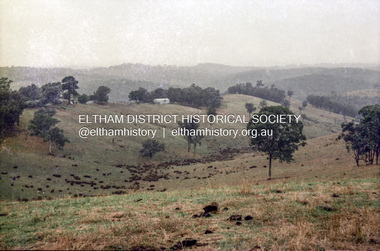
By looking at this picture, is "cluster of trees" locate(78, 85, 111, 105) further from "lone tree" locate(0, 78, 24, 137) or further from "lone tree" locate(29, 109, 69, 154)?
"lone tree" locate(29, 109, 69, 154)

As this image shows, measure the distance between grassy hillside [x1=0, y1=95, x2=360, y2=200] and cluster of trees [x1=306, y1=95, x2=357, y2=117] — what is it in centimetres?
9940

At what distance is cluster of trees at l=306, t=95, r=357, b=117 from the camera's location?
155 m

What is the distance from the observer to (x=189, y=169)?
183 ft

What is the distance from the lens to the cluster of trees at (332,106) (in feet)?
508

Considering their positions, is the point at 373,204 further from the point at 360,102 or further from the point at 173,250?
the point at 360,102

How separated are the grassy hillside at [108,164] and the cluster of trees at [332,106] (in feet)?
326

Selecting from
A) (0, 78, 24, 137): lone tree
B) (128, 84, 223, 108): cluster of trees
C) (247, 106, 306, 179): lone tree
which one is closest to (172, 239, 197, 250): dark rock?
(247, 106, 306, 179): lone tree

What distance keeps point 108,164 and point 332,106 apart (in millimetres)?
148722

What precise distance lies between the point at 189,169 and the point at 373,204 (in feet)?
154

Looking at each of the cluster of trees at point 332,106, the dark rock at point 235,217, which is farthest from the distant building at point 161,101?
the dark rock at point 235,217

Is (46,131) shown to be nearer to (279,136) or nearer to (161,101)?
(279,136)

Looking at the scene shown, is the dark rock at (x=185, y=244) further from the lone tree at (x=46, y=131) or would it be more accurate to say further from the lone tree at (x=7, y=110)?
the lone tree at (x=7, y=110)

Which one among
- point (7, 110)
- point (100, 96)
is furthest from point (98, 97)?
point (7, 110)

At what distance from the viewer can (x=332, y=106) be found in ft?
524
